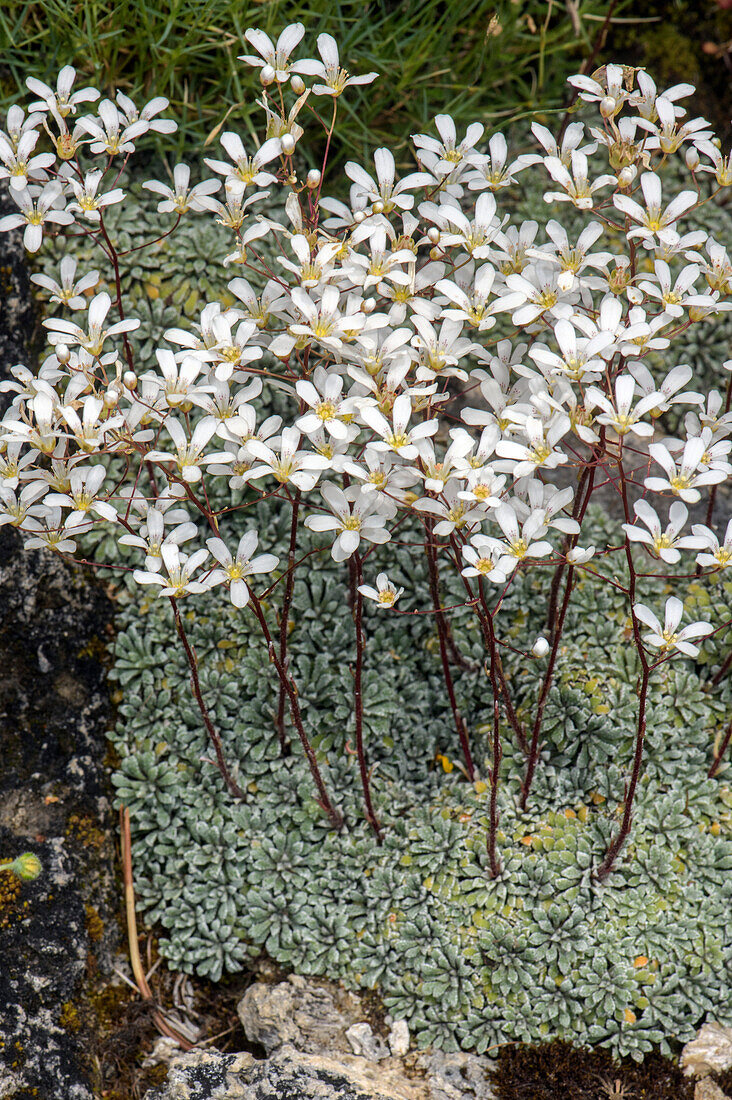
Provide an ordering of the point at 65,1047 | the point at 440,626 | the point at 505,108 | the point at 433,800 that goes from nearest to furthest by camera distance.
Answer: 1. the point at 65,1047
2. the point at 440,626
3. the point at 433,800
4. the point at 505,108

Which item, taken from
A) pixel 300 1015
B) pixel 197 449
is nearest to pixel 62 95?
pixel 197 449

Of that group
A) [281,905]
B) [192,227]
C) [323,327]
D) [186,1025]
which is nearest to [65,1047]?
[186,1025]

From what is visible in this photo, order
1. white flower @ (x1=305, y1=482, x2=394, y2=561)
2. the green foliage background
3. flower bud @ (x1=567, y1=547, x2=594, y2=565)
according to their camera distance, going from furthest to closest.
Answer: the green foliage background
white flower @ (x1=305, y1=482, x2=394, y2=561)
flower bud @ (x1=567, y1=547, x2=594, y2=565)

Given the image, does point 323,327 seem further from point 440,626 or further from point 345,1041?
point 345,1041

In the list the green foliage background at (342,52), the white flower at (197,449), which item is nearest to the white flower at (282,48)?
the green foliage background at (342,52)

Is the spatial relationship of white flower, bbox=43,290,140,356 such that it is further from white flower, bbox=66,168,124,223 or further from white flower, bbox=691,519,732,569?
white flower, bbox=691,519,732,569

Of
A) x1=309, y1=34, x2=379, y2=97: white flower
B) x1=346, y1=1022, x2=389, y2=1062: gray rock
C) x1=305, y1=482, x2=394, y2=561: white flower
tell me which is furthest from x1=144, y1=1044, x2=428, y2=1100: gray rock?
x1=309, y1=34, x2=379, y2=97: white flower
